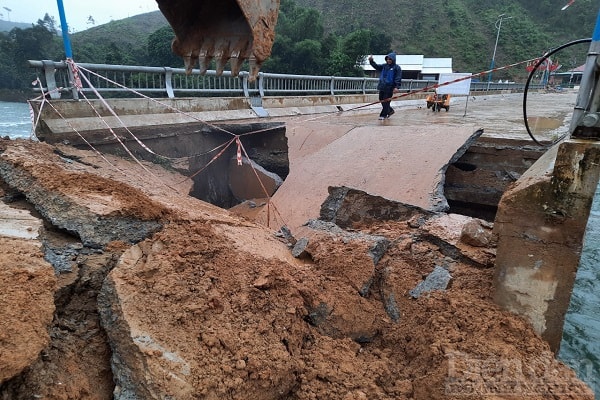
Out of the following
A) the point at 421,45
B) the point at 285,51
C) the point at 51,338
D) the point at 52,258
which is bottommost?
the point at 51,338

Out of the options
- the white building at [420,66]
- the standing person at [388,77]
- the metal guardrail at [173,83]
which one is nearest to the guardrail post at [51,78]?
the metal guardrail at [173,83]

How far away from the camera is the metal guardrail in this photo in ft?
20.3

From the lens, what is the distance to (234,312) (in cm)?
244

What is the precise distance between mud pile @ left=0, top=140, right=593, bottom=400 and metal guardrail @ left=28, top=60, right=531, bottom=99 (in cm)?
160

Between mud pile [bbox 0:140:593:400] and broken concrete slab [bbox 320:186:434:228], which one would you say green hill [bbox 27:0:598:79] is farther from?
mud pile [bbox 0:140:593:400]

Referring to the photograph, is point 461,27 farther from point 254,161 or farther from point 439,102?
point 254,161

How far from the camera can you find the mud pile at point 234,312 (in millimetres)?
1996

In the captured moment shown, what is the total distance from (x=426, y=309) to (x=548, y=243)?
0.94 meters

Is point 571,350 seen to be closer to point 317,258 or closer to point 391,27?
point 317,258

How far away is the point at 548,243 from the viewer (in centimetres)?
266

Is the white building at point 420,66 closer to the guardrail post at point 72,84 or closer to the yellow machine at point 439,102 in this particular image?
the yellow machine at point 439,102

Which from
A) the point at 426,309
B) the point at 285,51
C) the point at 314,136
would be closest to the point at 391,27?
the point at 285,51

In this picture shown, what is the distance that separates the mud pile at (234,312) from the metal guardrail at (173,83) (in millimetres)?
1599

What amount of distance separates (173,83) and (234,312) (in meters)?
7.45
